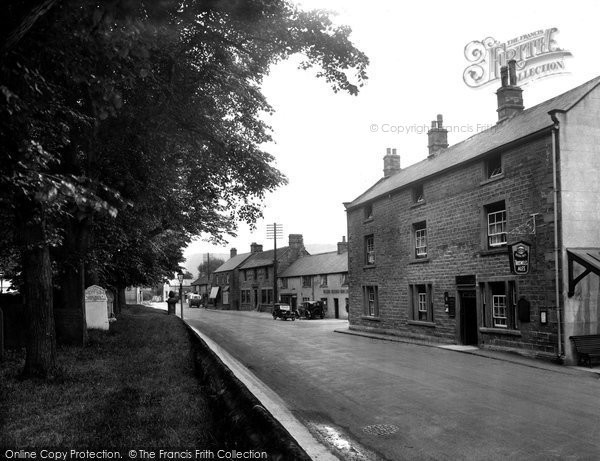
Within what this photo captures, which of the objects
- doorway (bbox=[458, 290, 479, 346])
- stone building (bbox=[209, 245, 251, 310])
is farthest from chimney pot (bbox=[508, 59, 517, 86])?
stone building (bbox=[209, 245, 251, 310])

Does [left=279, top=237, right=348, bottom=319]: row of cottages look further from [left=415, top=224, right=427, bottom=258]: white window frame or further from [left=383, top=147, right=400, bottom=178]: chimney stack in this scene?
[left=415, top=224, right=427, bottom=258]: white window frame

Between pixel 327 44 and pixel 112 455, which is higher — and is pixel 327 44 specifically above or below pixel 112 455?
above

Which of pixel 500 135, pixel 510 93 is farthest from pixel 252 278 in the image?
pixel 500 135

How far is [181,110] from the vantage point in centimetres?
1403

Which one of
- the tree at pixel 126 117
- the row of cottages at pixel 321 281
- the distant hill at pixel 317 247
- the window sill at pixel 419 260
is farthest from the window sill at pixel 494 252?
the distant hill at pixel 317 247

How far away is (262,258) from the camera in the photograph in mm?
63781

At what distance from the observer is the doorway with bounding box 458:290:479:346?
1953 cm

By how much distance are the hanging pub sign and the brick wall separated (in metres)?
0.33

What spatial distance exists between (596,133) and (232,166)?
477 inches

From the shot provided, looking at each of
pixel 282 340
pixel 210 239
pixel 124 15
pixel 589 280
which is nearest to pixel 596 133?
pixel 589 280

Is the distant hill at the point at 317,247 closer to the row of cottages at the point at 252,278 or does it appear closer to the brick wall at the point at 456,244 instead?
the row of cottages at the point at 252,278

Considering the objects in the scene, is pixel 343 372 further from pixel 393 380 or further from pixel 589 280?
pixel 589 280

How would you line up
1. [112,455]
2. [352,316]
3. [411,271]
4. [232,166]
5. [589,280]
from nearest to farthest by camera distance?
[112,455] < [589,280] < [232,166] < [411,271] < [352,316]

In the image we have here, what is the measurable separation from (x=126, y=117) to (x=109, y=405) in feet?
25.7
